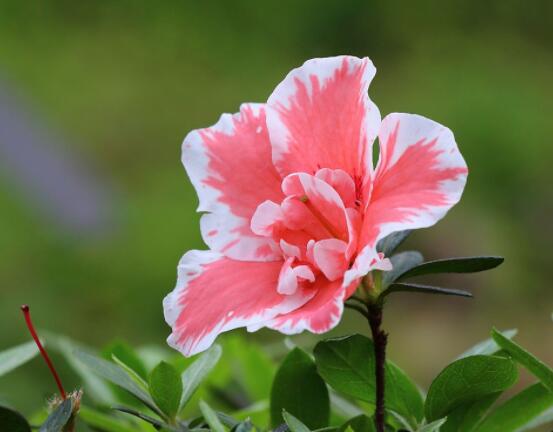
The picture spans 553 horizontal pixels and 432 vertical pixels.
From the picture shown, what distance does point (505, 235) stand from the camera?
312cm

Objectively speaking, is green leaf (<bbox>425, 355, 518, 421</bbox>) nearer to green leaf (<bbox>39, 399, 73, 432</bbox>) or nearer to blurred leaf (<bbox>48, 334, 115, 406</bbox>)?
green leaf (<bbox>39, 399, 73, 432</bbox>)

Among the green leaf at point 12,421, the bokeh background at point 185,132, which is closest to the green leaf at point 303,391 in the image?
the green leaf at point 12,421

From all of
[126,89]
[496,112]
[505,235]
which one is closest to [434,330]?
[505,235]

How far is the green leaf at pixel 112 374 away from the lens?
1.60 ft

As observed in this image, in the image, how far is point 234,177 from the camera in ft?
1.69

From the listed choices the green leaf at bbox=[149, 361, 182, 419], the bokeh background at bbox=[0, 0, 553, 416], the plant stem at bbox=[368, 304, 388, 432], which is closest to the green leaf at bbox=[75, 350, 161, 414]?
the green leaf at bbox=[149, 361, 182, 419]

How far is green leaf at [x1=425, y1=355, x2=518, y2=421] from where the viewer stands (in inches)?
17.5

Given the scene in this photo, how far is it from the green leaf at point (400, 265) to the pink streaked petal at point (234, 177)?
6 cm

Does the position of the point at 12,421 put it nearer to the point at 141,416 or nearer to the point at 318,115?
the point at 141,416

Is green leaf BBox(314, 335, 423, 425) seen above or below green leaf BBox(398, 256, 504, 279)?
below

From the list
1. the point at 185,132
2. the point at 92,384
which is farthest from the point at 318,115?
the point at 185,132

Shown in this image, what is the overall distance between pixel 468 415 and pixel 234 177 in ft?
0.54

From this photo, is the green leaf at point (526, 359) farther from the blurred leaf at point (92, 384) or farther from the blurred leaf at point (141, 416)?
the blurred leaf at point (92, 384)

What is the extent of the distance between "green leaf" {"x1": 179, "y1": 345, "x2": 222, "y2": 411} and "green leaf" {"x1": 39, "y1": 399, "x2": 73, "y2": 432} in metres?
0.06
